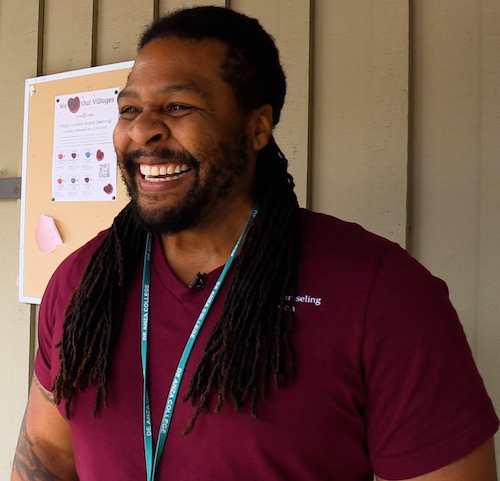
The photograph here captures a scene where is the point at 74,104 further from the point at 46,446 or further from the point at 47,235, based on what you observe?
the point at 46,446

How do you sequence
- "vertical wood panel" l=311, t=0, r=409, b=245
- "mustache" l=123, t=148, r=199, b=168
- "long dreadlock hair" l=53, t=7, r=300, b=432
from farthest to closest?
"vertical wood panel" l=311, t=0, r=409, b=245 < "mustache" l=123, t=148, r=199, b=168 < "long dreadlock hair" l=53, t=7, r=300, b=432

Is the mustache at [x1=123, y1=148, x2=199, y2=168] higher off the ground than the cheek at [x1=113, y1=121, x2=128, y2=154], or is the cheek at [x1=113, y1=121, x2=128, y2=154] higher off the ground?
the cheek at [x1=113, y1=121, x2=128, y2=154]

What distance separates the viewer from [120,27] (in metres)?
2.70

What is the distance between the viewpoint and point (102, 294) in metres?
1.59

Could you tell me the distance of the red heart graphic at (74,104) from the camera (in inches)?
110

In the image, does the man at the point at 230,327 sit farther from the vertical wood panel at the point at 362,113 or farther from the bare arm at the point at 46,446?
the vertical wood panel at the point at 362,113

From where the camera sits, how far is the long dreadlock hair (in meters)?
1.36

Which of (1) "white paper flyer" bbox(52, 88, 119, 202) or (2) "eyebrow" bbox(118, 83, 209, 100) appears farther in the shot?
(1) "white paper flyer" bbox(52, 88, 119, 202)

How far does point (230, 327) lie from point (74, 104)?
1.74 metres

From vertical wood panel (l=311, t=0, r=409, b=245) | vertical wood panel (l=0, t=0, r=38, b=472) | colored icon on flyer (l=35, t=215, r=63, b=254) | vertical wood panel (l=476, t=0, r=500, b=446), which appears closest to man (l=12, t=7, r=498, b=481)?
vertical wood panel (l=311, t=0, r=409, b=245)

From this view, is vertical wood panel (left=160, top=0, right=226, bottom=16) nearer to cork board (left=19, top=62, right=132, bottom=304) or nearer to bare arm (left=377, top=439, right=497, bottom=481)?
cork board (left=19, top=62, right=132, bottom=304)

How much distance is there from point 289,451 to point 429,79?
1.24 m

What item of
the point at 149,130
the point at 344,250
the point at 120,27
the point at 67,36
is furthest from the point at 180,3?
the point at 344,250

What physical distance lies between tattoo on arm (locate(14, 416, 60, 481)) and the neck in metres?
0.63
